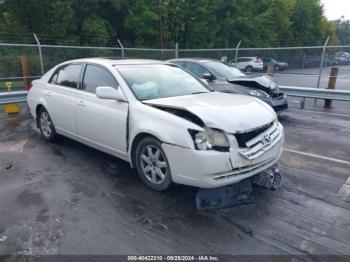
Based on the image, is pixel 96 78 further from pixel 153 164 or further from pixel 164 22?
pixel 164 22

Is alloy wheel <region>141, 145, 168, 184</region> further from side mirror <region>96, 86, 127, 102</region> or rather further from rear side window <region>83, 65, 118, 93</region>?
rear side window <region>83, 65, 118, 93</region>

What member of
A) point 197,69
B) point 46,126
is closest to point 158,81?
point 46,126

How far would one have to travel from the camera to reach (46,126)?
592 cm

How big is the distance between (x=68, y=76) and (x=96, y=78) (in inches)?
34.7

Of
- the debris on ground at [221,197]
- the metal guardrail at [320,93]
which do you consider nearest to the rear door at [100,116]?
the debris on ground at [221,197]

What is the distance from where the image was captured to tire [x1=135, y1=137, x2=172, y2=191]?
372cm

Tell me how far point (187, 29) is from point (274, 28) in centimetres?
1271

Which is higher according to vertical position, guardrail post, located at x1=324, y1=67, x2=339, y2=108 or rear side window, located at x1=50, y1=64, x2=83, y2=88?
rear side window, located at x1=50, y1=64, x2=83, y2=88

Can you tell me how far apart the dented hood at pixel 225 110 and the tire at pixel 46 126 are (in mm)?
2598

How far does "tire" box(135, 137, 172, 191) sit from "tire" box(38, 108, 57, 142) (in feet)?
8.15

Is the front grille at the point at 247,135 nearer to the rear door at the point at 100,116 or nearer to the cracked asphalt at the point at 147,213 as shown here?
the cracked asphalt at the point at 147,213

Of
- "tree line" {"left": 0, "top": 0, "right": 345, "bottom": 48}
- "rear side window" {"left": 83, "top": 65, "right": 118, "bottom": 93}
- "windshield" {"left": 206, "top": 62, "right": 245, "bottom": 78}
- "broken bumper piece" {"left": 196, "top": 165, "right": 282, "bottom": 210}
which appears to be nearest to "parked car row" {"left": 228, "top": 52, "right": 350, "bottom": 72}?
"tree line" {"left": 0, "top": 0, "right": 345, "bottom": 48}

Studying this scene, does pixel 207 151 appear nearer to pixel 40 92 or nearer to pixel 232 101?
pixel 232 101

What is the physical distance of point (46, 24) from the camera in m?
24.3
